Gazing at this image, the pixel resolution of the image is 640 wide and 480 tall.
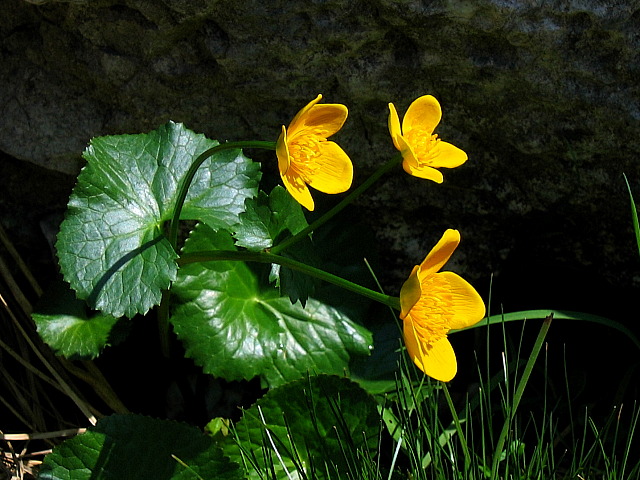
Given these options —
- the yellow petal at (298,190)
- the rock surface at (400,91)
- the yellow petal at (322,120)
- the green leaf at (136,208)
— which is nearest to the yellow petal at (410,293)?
the yellow petal at (298,190)

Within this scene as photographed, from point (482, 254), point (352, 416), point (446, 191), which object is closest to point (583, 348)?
point (482, 254)

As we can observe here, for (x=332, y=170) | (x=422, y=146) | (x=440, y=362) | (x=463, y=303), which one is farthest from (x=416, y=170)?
(x=440, y=362)

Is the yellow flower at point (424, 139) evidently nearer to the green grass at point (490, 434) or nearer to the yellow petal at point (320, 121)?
the yellow petal at point (320, 121)

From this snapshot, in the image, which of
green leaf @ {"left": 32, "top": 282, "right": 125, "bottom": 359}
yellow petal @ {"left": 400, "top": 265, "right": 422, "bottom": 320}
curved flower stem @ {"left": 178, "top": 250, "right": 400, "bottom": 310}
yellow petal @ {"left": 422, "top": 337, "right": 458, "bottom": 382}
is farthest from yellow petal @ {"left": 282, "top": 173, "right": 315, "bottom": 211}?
green leaf @ {"left": 32, "top": 282, "right": 125, "bottom": 359}

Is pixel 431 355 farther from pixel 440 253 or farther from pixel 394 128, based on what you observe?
pixel 394 128

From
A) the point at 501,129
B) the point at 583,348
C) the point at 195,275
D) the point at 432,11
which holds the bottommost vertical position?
the point at 583,348

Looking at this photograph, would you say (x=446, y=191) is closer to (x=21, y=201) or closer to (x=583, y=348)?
(x=583, y=348)
